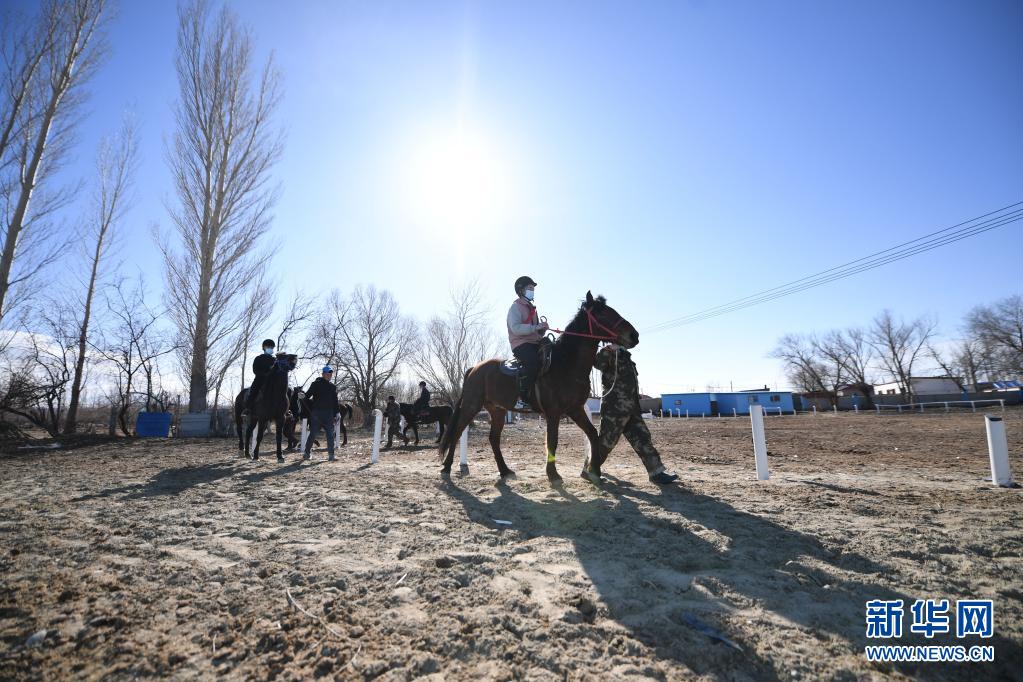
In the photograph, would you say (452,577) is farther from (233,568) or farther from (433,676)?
(233,568)

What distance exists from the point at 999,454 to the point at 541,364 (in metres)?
5.61

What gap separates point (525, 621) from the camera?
2.01 metres

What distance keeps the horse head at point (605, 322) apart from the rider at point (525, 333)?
581 mm

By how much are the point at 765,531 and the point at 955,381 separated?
86.8 m

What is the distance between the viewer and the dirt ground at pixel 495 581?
68.1 inches

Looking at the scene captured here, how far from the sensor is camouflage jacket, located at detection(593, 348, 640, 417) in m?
5.79

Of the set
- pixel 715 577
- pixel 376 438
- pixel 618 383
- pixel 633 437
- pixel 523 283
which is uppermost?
pixel 523 283

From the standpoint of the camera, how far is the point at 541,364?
5.96 m

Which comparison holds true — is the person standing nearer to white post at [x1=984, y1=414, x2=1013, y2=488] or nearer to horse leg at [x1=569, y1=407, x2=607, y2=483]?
horse leg at [x1=569, y1=407, x2=607, y2=483]

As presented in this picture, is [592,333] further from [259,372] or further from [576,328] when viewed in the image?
[259,372]

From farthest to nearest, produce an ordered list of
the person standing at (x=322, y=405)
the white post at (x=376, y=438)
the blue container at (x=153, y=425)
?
the blue container at (x=153, y=425) < the person standing at (x=322, y=405) < the white post at (x=376, y=438)

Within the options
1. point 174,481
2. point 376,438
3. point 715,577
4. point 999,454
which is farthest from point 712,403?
point 715,577

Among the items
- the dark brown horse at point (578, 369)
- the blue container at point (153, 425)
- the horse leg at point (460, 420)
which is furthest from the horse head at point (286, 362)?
the blue container at point (153, 425)

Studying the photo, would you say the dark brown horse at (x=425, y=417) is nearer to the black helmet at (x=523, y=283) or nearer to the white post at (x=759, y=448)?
the black helmet at (x=523, y=283)
